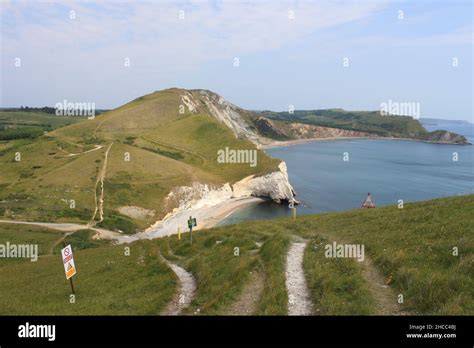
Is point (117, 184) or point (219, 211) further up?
point (117, 184)

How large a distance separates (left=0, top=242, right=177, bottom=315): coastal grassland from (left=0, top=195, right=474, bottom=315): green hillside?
7cm

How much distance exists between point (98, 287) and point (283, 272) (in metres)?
10.1

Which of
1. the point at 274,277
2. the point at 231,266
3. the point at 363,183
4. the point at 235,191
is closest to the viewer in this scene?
the point at 274,277

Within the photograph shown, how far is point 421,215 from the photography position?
20578 millimetres

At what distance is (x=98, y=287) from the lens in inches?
733

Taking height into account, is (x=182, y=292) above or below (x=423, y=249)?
below

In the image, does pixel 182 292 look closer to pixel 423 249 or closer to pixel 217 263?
pixel 217 263

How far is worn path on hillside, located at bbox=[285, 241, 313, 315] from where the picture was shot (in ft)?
37.9

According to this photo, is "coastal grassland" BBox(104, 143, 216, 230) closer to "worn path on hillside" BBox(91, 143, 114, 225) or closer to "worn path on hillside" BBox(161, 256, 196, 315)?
"worn path on hillside" BBox(91, 143, 114, 225)

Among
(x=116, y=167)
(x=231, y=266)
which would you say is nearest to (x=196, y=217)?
(x=116, y=167)

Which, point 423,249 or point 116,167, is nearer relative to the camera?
point 423,249
